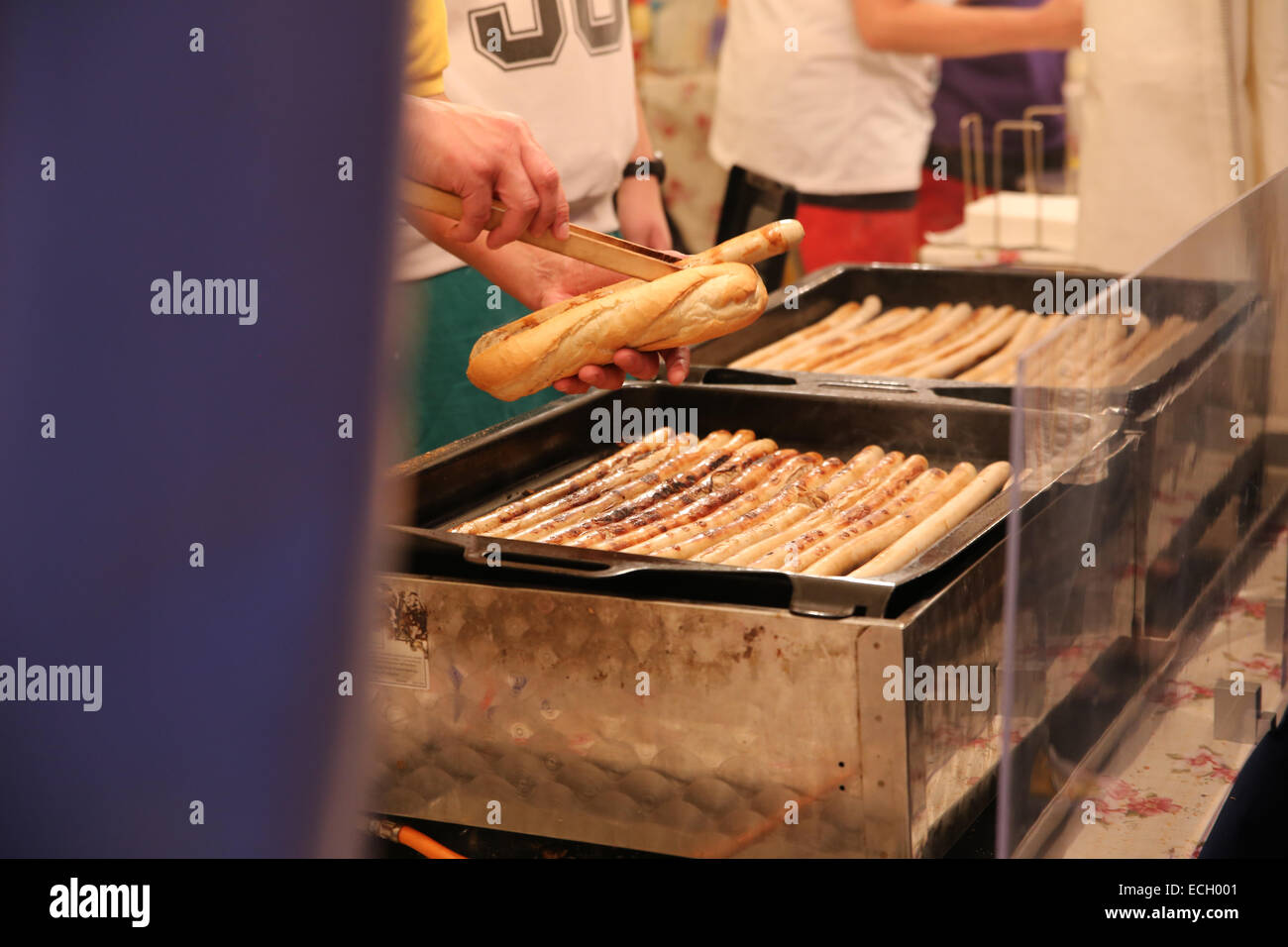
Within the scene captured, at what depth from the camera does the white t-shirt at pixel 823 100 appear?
4.18 meters

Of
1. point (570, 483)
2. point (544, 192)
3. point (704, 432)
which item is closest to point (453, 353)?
point (704, 432)

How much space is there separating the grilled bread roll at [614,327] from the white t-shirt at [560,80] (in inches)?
31.2

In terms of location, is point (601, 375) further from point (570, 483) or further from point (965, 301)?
point (965, 301)

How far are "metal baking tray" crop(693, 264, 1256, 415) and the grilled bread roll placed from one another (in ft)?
1.63

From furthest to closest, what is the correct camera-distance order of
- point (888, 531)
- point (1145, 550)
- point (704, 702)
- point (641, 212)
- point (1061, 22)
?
1. point (1061, 22)
2. point (641, 212)
3. point (888, 531)
4. point (1145, 550)
5. point (704, 702)

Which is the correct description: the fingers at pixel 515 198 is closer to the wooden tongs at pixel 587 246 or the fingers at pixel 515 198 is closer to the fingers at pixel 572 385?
the wooden tongs at pixel 587 246

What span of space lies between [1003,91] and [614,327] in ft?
17.4

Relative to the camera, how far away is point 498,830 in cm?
152

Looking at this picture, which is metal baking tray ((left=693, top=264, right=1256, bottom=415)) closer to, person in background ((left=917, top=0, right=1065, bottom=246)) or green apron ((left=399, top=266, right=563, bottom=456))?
green apron ((left=399, top=266, right=563, bottom=456))

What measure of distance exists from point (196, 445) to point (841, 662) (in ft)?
3.31

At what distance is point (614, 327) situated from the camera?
1786 millimetres

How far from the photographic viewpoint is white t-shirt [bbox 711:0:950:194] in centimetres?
418
